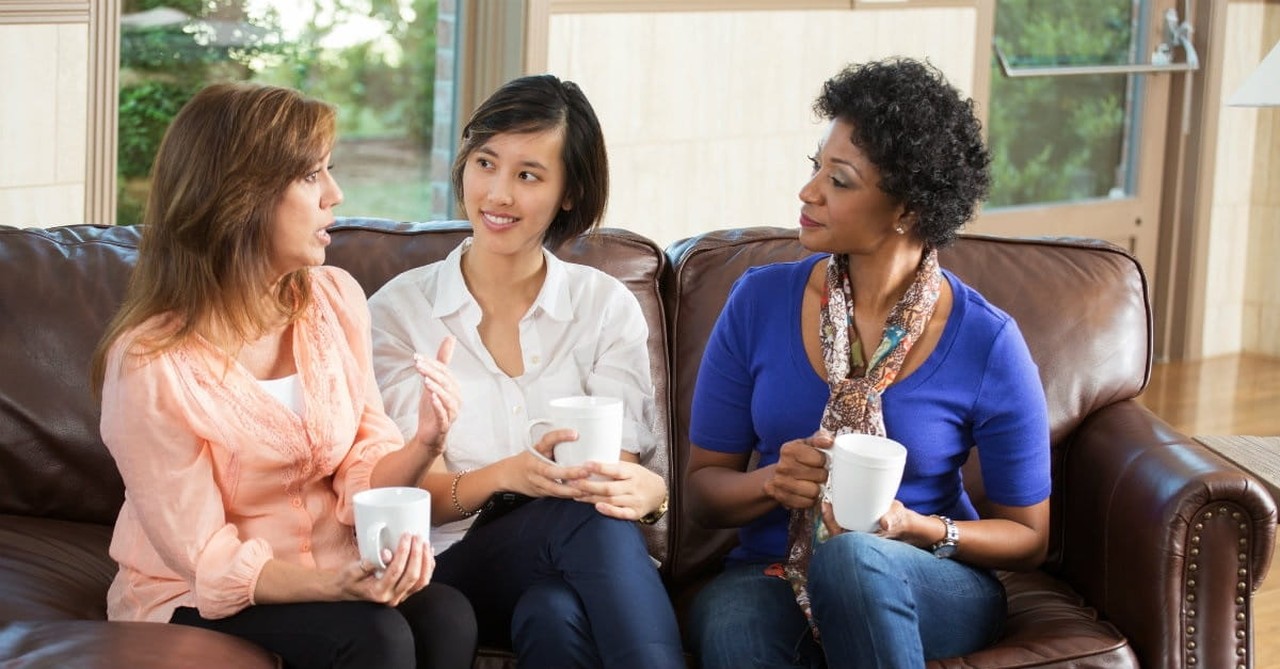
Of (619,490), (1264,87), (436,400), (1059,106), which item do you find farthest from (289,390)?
(1059,106)

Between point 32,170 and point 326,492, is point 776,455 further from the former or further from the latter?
point 32,170

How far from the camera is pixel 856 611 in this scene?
2078 millimetres

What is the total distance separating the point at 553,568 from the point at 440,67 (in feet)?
7.26

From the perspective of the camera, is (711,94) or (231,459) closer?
(231,459)

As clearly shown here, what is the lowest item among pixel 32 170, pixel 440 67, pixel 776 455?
pixel 776 455

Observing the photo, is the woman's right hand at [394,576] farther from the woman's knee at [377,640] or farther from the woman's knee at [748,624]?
the woman's knee at [748,624]

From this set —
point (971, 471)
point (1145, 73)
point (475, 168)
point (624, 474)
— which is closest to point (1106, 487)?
point (971, 471)

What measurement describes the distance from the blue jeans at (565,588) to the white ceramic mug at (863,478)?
1.00 feet

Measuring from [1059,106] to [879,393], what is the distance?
383 centimetres

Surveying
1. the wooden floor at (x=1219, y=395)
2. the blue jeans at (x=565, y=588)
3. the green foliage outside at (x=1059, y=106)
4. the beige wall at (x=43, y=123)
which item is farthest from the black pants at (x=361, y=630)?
the green foliage outside at (x=1059, y=106)

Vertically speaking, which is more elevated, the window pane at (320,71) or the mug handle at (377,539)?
the window pane at (320,71)

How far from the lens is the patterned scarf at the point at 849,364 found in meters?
2.28

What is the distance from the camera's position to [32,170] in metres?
3.20

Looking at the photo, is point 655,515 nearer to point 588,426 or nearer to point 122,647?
point 588,426
